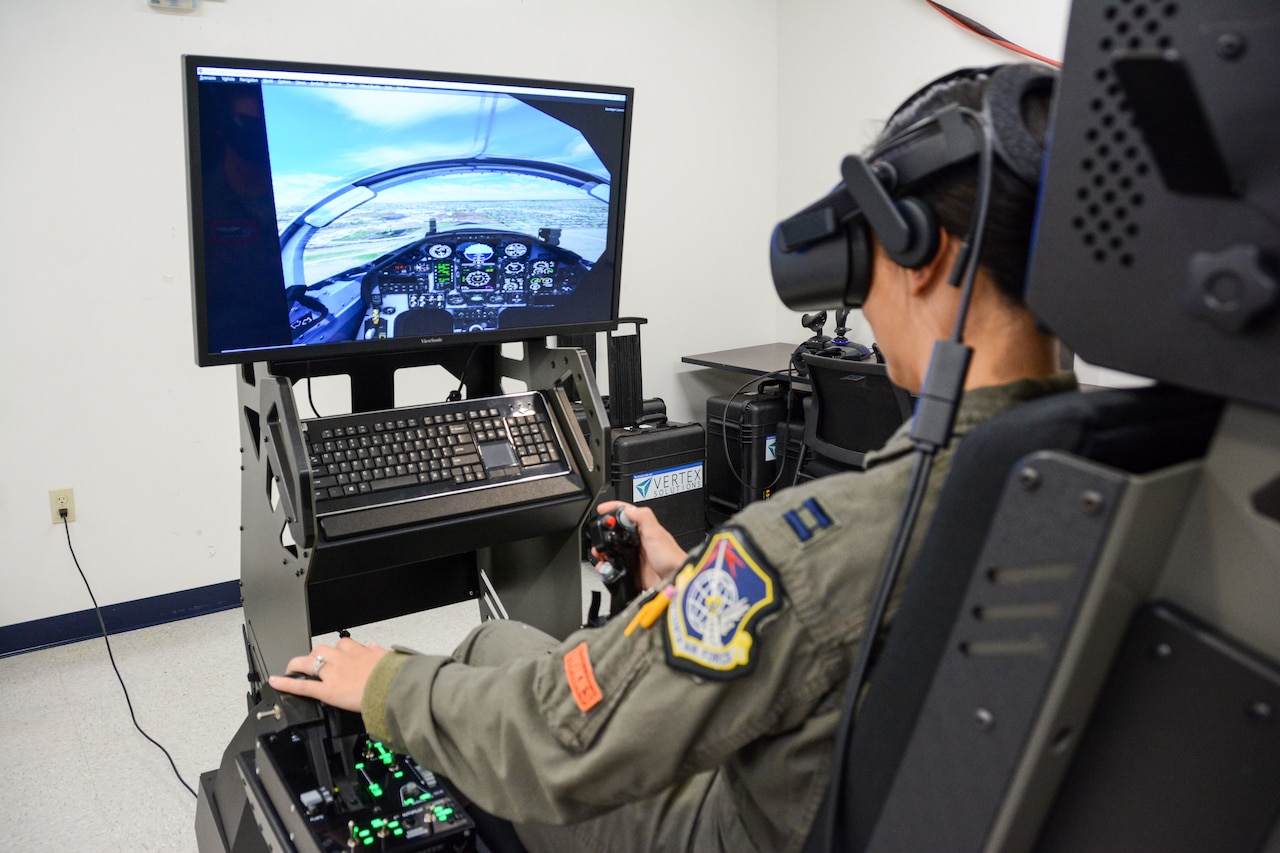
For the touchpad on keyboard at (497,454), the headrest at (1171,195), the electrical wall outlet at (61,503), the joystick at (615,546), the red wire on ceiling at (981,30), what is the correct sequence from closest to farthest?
the headrest at (1171,195), the joystick at (615,546), the touchpad on keyboard at (497,454), the electrical wall outlet at (61,503), the red wire on ceiling at (981,30)

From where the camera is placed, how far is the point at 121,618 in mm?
2953

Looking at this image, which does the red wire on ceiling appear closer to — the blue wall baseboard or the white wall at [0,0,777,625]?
the white wall at [0,0,777,625]

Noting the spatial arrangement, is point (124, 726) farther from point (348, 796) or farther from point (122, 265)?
point (348, 796)

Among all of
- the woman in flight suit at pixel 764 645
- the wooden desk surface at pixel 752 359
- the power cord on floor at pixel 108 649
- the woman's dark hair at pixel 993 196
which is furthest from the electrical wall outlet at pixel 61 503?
the woman's dark hair at pixel 993 196

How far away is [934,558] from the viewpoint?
1.94 ft

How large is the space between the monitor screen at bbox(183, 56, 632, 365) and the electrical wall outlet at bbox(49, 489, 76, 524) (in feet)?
6.19

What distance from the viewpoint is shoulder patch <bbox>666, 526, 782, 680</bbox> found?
691 millimetres

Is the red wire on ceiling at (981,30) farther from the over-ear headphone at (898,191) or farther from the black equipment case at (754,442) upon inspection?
the over-ear headphone at (898,191)

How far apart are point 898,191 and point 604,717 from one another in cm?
49

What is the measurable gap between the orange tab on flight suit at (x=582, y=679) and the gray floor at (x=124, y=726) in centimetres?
157

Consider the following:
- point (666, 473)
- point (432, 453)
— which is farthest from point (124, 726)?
point (666, 473)

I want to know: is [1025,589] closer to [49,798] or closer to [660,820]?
[660,820]

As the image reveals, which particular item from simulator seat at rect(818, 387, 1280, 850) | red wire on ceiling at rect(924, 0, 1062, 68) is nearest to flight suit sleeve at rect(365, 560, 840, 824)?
simulator seat at rect(818, 387, 1280, 850)

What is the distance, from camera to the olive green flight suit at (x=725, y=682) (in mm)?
699
